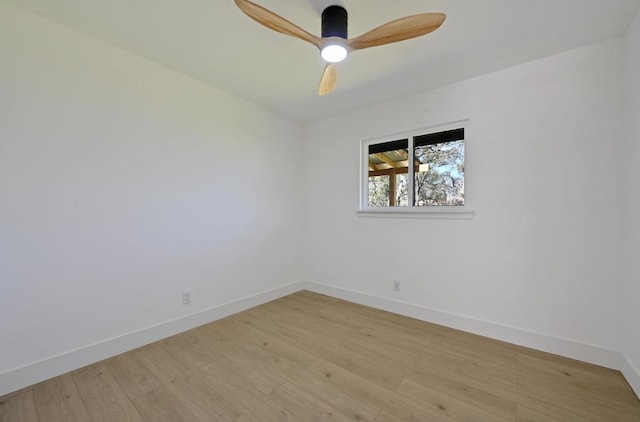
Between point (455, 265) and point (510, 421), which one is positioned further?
point (455, 265)

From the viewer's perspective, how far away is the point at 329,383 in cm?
178

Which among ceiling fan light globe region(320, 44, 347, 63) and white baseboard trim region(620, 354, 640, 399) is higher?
ceiling fan light globe region(320, 44, 347, 63)

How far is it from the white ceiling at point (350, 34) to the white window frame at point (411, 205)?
45 cm

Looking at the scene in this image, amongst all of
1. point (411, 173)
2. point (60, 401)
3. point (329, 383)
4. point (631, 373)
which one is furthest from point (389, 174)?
point (60, 401)

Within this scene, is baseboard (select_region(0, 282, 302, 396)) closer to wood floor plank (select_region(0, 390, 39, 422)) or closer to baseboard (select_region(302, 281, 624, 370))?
wood floor plank (select_region(0, 390, 39, 422))

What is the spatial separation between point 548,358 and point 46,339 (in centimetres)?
375

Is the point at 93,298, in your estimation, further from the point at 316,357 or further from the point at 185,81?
the point at 185,81

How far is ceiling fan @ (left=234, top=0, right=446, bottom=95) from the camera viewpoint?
1.40 metres

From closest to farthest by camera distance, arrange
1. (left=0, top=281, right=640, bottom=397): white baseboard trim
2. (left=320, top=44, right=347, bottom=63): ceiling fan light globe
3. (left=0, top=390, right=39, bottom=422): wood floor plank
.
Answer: (left=0, top=390, right=39, bottom=422): wood floor plank, (left=320, top=44, right=347, bottom=63): ceiling fan light globe, (left=0, top=281, right=640, bottom=397): white baseboard trim

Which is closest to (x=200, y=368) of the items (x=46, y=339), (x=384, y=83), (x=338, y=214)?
(x=46, y=339)

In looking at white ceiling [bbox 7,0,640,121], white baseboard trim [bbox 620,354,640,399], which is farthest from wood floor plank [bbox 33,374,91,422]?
white baseboard trim [bbox 620,354,640,399]

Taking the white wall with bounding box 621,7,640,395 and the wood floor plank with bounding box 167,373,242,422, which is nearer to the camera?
the wood floor plank with bounding box 167,373,242,422

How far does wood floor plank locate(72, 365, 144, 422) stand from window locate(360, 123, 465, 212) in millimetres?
2736

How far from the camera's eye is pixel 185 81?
2568 mm
